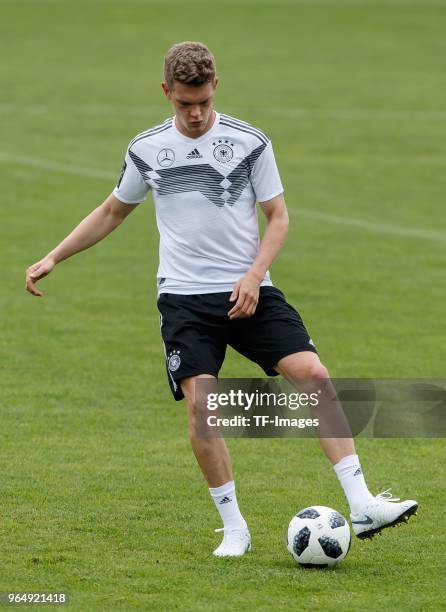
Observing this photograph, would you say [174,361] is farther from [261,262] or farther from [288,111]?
[288,111]

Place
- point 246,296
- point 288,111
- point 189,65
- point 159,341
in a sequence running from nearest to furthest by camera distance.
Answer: point 189,65
point 246,296
point 159,341
point 288,111

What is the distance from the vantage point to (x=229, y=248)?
7188 millimetres

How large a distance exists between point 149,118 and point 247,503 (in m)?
21.9

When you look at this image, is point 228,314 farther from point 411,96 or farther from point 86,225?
point 411,96

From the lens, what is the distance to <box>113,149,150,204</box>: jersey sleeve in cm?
736

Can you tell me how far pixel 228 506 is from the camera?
23.6ft

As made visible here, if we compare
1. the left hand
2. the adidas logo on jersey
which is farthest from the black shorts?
the adidas logo on jersey

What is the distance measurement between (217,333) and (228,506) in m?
0.90

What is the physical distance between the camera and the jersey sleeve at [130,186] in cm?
736

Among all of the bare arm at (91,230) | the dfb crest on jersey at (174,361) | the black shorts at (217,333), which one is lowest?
the dfb crest on jersey at (174,361)

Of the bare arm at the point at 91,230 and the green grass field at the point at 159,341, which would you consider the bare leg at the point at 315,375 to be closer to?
the green grass field at the point at 159,341

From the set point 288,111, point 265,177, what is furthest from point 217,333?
point 288,111

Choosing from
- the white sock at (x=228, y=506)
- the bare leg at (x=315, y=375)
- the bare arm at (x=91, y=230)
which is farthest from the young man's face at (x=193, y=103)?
the white sock at (x=228, y=506)

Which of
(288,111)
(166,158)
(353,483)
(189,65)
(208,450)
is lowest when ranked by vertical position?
(353,483)
